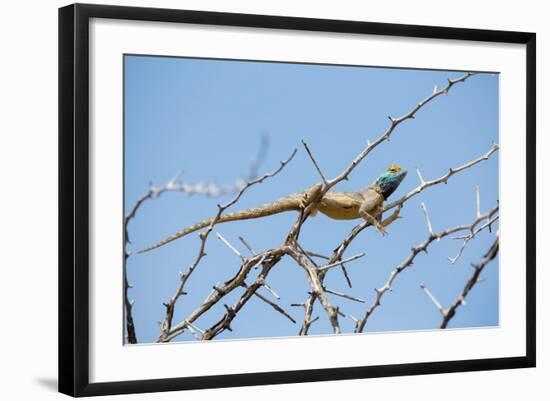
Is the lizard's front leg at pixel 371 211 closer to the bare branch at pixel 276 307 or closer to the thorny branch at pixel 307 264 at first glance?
the thorny branch at pixel 307 264

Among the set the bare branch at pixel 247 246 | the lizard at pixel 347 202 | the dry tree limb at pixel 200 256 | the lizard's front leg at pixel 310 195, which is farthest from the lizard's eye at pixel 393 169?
the bare branch at pixel 247 246

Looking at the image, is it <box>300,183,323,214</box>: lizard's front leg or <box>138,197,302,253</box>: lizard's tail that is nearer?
Result: <box>138,197,302,253</box>: lizard's tail

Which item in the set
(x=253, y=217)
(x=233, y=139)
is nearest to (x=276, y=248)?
(x=253, y=217)

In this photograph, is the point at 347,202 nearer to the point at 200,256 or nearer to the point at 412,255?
the point at 412,255

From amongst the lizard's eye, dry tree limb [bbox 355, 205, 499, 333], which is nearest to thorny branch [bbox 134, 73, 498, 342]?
dry tree limb [bbox 355, 205, 499, 333]

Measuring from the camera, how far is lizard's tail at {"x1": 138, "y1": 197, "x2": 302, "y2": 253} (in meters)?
3.79

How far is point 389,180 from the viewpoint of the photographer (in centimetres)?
417

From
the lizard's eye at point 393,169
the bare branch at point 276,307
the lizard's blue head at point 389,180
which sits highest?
the lizard's eye at point 393,169

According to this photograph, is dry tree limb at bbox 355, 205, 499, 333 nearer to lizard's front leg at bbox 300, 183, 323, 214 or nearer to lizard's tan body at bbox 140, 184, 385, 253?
lizard's tan body at bbox 140, 184, 385, 253

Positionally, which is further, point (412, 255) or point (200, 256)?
point (412, 255)

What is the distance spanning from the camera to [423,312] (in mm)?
4215

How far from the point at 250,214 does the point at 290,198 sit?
0.54 ft

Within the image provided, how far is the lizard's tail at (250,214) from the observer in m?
3.79

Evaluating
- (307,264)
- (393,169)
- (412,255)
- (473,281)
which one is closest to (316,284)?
(307,264)
